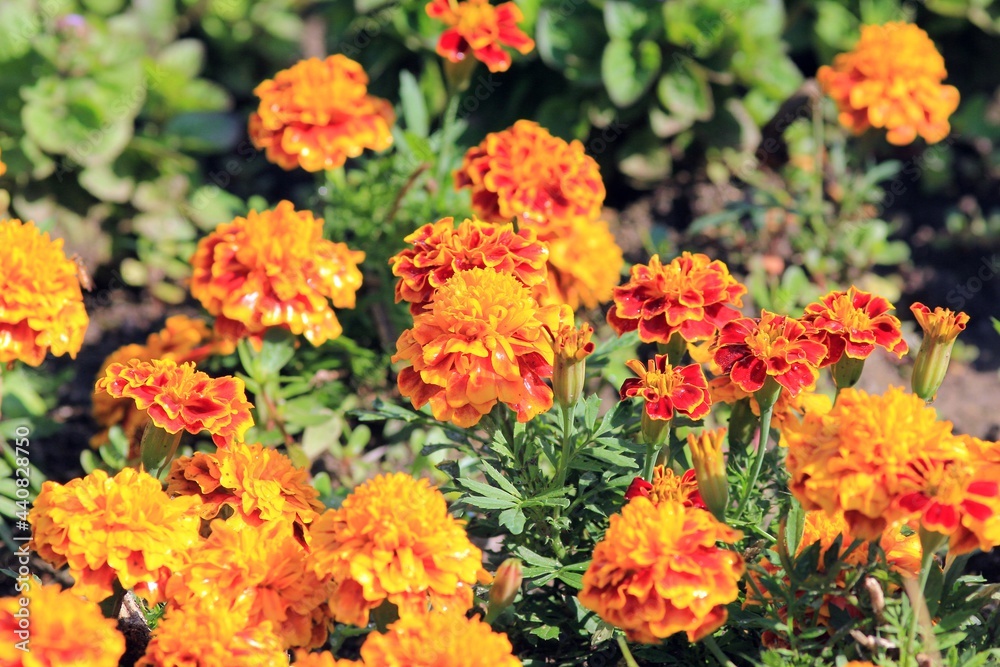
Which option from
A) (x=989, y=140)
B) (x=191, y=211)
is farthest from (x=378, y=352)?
(x=989, y=140)

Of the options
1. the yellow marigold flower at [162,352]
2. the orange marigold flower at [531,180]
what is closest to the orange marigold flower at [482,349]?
the orange marigold flower at [531,180]

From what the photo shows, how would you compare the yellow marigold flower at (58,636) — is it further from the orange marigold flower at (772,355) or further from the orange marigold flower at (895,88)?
the orange marigold flower at (895,88)

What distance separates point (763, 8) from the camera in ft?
12.6

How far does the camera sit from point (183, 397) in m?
1.95

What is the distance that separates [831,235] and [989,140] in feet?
3.33

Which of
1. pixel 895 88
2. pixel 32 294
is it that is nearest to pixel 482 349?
pixel 32 294

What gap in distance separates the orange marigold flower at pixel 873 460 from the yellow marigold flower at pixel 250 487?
2.90 ft

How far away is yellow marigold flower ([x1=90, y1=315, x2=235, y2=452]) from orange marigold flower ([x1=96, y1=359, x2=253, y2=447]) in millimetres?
716

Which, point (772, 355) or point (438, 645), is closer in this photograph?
point (438, 645)

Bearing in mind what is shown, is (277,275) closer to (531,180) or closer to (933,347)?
(531,180)

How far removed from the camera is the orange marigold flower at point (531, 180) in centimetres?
242

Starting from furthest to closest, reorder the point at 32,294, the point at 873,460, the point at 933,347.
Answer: the point at 32,294 → the point at 933,347 → the point at 873,460

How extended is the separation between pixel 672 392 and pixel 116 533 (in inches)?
36.7

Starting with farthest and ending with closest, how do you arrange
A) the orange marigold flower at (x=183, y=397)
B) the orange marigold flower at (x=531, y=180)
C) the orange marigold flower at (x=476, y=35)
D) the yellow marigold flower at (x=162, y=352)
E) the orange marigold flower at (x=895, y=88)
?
the orange marigold flower at (x=895, y=88)
the yellow marigold flower at (x=162, y=352)
the orange marigold flower at (x=476, y=35)
the orange marigold flower at (x=531, y=180)
the orange marigold flower at (x=183, y=397)
